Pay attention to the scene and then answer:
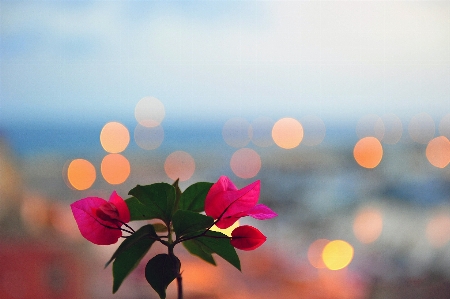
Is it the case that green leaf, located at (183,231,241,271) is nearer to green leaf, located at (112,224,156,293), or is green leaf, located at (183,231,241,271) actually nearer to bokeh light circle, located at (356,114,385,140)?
green leaf, located at (112,224,156,293)

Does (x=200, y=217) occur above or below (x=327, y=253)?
above

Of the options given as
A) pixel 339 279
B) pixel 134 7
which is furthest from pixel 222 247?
pixel 134 7

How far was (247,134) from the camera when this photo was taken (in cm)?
2147

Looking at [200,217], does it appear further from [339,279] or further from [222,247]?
[339,279]

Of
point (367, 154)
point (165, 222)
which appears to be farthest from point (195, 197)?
point (367, 154)

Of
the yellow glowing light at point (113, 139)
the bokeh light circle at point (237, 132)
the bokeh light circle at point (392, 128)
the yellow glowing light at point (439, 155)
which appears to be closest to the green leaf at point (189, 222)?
the yellow glowing light at point (439, 155)

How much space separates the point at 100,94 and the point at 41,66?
8.14ft

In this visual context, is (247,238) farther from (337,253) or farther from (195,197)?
(337,253)

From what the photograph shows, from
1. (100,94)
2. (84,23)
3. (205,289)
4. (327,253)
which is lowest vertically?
(327,253)

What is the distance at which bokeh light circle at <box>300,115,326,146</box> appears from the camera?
63.3 feet

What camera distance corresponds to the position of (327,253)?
3.36 meters

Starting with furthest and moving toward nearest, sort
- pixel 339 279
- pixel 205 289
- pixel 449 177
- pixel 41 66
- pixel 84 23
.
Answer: pixel 41 66 < pixel 84 23 < pixel 449 177 < pixel 339 279 < pixel 205 289

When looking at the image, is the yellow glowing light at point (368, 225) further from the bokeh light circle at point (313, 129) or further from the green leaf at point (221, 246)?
the bokeh light circle at point (313, 129)

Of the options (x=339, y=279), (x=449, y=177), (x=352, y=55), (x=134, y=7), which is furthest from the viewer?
(x=134, y=7)
